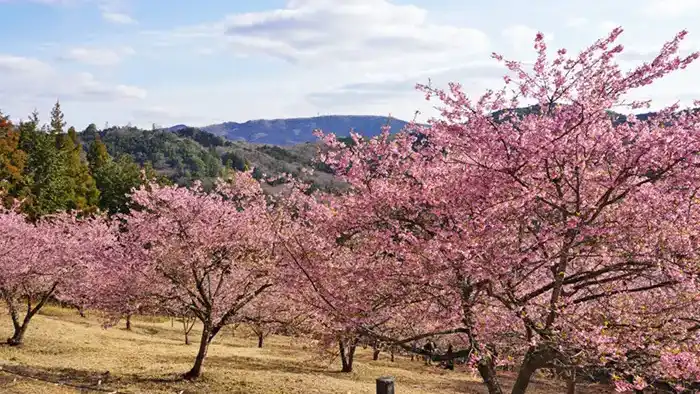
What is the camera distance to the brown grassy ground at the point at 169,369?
1825 centimetres

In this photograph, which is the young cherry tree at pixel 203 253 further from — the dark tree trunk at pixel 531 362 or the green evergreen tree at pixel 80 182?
the green evergreen tree at pixel 80 182

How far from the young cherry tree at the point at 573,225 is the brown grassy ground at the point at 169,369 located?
655cm

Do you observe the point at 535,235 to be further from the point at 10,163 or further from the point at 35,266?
the point at 10,163

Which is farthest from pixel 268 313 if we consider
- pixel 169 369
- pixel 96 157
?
pixel 96 157

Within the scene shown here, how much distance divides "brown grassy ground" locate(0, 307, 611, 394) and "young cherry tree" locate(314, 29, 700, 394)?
258 inches

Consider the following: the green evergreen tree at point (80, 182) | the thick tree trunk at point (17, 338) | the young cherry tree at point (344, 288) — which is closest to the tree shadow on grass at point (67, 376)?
the thick tree trunk at point (17, 338)

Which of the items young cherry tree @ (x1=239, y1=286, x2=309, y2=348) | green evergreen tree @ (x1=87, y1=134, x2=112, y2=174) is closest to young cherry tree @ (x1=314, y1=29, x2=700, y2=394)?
young cherry tree @ (x1=239, y1=286, x2=309, y2=348)

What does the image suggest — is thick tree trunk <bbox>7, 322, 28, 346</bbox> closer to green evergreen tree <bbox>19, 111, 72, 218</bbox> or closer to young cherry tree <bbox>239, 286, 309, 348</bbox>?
young cherry tree <bbox>239, 286, 309, 348</bbox>

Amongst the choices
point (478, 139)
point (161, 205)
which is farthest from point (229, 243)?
point (478, 139)

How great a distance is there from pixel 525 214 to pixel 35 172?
6729cm

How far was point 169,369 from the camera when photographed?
22219 millimetres

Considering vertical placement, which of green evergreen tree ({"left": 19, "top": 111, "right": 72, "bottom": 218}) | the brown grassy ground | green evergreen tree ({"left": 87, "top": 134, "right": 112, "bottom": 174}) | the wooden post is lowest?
the brown grassy ground

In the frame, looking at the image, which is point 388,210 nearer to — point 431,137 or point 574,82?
point 431,137

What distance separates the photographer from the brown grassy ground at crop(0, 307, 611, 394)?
719 inches
